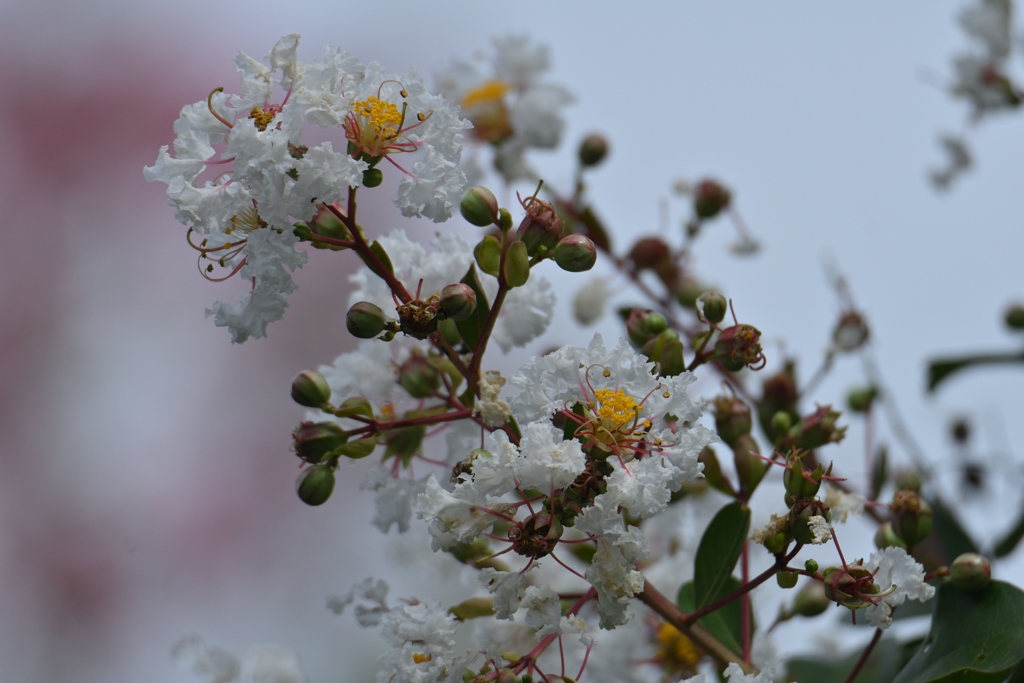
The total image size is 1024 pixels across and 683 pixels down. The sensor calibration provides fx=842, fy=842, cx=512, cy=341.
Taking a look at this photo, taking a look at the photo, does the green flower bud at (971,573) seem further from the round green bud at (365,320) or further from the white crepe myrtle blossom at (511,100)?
the white crepe myrtle blossom at (511,100)

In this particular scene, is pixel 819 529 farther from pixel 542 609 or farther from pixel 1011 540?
pixel 1011 540

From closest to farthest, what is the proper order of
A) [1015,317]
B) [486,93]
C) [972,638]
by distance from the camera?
[972,638] → [486,93] → [1015,317]

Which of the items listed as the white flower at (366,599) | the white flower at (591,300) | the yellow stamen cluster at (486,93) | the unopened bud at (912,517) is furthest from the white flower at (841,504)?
the yellow stamen cluster at (486,93)

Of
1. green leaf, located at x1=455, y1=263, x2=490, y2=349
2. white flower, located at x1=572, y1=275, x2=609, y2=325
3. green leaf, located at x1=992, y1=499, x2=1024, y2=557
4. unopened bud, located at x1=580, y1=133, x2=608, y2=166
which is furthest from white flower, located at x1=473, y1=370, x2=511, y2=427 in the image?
green leaf, located at x1=992, y1=499, x2=1024, y2=557

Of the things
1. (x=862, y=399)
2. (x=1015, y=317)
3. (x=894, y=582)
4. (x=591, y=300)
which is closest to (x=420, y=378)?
(x=894, y=582)

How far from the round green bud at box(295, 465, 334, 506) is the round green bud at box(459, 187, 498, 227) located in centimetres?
24

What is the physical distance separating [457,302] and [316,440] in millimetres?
172

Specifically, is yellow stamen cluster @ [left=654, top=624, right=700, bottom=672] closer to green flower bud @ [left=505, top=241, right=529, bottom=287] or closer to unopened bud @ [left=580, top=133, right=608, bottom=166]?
green flower bud @ [left=505, top=241, right=529, bottom=287]

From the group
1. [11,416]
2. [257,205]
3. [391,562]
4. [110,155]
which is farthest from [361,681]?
[110,155]

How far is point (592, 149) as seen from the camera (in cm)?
127

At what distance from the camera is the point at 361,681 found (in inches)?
94.4

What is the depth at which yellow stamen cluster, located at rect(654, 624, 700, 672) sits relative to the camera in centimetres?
99

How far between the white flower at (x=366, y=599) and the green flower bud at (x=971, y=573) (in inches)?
20.1

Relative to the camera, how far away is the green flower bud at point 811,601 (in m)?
0.85
